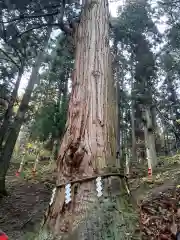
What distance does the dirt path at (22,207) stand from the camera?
→ 541 centimetres

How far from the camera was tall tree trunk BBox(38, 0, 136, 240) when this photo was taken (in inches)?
65.2

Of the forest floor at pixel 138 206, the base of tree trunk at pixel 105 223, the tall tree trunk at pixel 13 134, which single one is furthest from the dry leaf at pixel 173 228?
the tall tree trunk at pixel 13 134

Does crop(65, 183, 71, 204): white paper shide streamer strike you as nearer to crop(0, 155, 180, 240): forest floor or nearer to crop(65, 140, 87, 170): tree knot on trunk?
crop(65, 140, 87, 170): tree knot on trunk

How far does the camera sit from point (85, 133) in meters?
2.00

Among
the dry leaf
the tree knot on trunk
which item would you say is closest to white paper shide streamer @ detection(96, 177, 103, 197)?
the tree knot on trunk

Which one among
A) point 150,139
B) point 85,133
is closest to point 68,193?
point 85,133

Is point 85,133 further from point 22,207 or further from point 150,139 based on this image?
point 150,139

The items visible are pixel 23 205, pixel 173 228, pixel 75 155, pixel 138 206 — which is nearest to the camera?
pixel 75 155

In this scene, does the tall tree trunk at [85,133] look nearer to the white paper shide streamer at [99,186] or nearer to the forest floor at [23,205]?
the white paper shide streamer at [99,186]

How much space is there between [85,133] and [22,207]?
18.8 ft

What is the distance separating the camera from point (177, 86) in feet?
52.7

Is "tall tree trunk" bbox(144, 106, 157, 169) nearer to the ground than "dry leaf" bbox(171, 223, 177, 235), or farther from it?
farther from it

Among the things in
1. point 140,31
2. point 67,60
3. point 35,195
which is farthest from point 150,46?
point 35,195

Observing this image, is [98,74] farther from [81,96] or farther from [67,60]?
[67,60]
